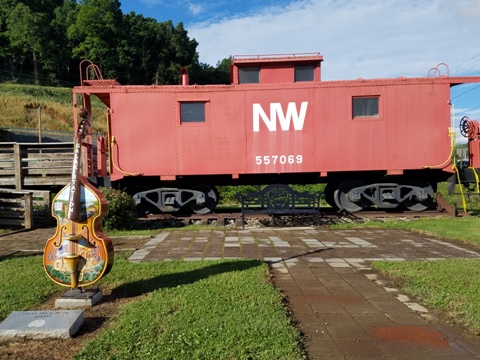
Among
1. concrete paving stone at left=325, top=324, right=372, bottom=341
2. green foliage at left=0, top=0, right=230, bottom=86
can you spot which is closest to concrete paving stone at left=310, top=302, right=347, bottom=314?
concrete paving stone at left=325, top=324, right=372, bottom=341

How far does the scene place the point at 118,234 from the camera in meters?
8.11

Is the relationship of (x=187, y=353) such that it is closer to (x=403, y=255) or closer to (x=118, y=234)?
(x=403, y=255)

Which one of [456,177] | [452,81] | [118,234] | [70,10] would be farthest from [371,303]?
[70,10]

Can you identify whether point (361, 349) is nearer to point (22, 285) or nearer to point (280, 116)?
point (22, 285)

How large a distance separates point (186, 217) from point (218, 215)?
0.81m

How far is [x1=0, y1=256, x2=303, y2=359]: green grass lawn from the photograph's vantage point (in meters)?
2.77

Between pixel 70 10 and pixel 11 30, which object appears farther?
pixel 70 10

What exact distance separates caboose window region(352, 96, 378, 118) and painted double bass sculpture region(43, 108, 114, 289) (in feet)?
24.7

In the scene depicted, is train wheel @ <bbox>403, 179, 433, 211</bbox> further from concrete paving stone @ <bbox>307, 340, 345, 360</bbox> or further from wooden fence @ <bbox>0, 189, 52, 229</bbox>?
wooden fence @ <bbox>0, 189, 52, 229</bbox>

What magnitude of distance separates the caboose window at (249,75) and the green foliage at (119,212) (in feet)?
14.4

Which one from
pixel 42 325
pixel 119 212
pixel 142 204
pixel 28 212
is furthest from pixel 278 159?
pixel 42 325

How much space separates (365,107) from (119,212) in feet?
21.2

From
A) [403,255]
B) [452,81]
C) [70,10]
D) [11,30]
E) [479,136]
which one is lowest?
[403,255]

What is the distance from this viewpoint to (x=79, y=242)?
12.8 feet
